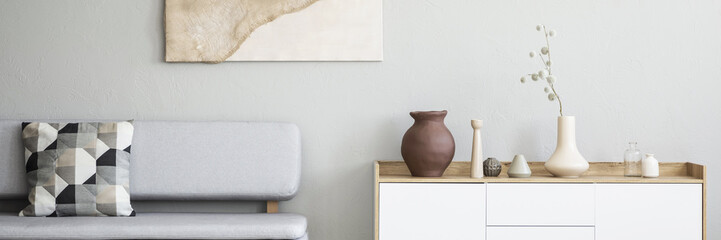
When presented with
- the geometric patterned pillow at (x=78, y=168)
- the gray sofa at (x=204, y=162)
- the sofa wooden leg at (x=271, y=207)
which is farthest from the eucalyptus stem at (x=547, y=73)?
the geometric patterned pillow at (x=78, y=168)

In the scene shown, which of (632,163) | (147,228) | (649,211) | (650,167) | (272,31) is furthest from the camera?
(272,31)

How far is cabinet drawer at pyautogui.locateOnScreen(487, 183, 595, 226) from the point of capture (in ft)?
8.45

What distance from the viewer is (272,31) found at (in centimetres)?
293

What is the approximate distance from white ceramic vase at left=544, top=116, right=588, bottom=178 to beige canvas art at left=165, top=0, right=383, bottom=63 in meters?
0.88

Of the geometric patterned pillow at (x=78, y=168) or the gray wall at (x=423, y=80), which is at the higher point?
the gray wall at (x=423, y=80)

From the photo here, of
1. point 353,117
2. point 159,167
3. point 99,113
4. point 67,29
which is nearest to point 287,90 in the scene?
point 353,117

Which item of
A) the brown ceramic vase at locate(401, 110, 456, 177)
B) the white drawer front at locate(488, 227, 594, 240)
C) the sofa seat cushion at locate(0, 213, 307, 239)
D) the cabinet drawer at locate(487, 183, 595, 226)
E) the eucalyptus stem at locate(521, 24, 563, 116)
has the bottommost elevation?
the white drawer front at locate(488, 227, 594, 240)

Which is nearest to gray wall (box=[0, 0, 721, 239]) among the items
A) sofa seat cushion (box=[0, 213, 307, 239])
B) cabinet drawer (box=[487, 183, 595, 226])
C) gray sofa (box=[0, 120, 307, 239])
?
gray sofa (box=[0, 120, 307, 239])

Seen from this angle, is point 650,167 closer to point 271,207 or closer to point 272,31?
point 271,207

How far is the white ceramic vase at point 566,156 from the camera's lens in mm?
2688

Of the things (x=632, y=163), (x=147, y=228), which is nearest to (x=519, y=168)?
(x=632, y=163)

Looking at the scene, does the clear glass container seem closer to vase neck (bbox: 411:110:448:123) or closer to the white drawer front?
the white drawer front

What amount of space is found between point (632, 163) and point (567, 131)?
1.17 ft

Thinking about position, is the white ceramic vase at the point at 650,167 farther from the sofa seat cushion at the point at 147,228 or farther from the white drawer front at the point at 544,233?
the sofa seat cushion at the point at 147,228
